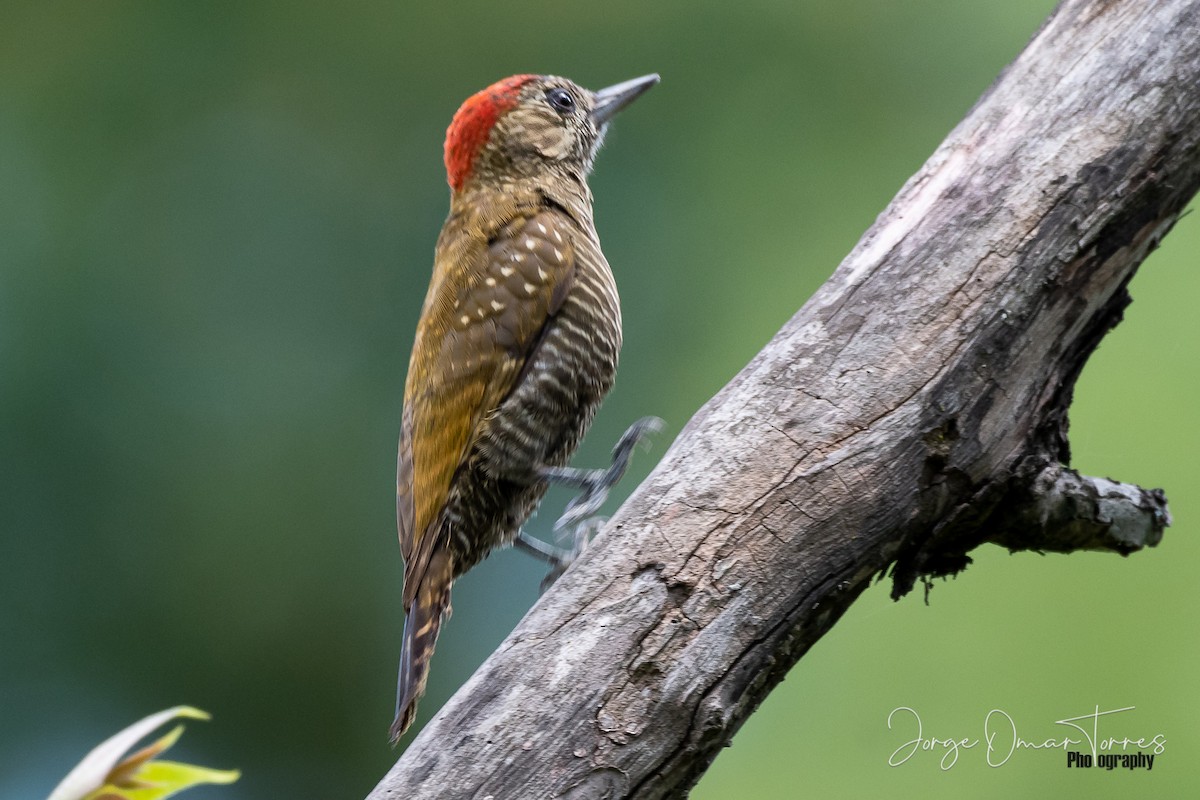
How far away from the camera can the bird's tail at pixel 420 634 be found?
2389 mm

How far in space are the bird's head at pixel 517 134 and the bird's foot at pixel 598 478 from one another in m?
0.99

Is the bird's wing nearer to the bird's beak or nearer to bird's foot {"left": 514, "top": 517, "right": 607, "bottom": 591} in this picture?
bird's foot {"left": 514, "top": 517, "right": 607, "bottom": 591}

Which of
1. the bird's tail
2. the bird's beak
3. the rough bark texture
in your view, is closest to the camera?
the rough bark texture

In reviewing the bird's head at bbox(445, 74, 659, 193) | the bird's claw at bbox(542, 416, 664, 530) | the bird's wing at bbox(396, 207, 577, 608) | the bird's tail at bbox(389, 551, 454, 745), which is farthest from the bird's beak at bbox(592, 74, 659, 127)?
the bird's tail at bbox(389, 551, 454, 745)

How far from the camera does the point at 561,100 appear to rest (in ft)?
11.5

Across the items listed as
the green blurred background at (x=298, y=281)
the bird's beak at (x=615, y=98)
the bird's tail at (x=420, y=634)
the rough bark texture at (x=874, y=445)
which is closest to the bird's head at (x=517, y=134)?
the bird's beak at (x=615, y=98)

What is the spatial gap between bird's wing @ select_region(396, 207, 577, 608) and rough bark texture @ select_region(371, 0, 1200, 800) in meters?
0.81

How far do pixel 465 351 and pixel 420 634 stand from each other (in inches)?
27.3

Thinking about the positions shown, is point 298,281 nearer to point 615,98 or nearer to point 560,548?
point 615,98

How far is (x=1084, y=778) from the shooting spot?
4.39 metres

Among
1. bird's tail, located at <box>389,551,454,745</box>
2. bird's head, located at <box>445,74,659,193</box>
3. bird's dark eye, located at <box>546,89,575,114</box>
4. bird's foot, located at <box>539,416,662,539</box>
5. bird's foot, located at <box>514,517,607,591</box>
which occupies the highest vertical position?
bird's dark eye, located at <box>546,89,575,114</box>

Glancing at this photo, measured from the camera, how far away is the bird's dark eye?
3.49m

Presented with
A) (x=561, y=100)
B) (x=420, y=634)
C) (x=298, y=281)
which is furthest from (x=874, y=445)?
(x=298, y=281)

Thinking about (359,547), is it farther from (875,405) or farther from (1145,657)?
(875,405)
